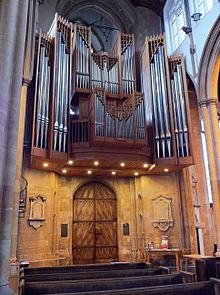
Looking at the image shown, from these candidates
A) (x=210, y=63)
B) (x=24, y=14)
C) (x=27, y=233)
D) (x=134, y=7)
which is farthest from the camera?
(x=134, y=7)

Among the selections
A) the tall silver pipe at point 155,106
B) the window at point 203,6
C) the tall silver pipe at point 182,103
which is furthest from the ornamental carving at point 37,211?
the window at point 203,6

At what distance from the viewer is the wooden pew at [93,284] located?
4.56m

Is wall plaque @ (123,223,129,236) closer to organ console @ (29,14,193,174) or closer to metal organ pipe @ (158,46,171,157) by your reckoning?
organ console @ (29,14,193,174)

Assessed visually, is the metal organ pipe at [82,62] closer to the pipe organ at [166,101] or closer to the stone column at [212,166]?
the pipe organ at [166,101]

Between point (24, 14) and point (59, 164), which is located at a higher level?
point (24, 14)

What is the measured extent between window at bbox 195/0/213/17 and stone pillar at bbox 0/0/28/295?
787 cm

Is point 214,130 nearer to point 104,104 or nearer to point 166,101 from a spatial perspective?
point 166,101

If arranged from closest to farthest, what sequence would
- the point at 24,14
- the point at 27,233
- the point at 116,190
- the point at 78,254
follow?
the point at 24,14 → the point at 27,233 → the point at 78,254 → the point at 116,190

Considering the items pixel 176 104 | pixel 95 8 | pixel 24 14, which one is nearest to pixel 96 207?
pixel 176 104

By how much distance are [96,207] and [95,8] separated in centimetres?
976

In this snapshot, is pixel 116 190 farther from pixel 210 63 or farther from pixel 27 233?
pixel 210 63

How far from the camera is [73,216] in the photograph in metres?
11.2

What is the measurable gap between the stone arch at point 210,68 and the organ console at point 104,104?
681 mm

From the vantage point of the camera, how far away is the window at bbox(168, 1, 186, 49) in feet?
40.3
